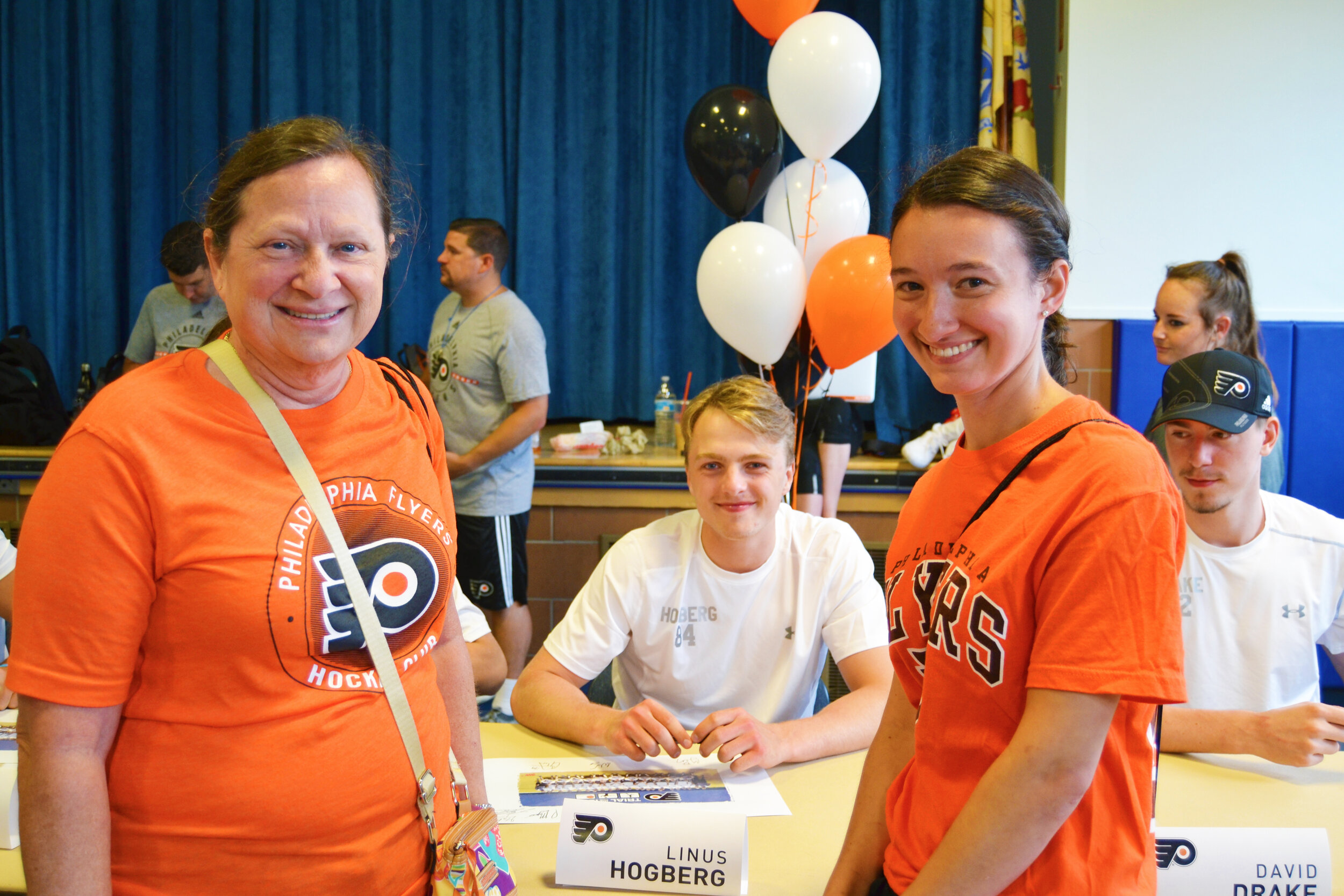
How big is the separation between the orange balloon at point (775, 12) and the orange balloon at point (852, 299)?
2.62 ft

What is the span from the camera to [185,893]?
2.79 ft

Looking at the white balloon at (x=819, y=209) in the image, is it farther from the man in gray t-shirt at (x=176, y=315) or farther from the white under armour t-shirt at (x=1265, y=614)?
the man in gray t-shirt at (x=176, y=315)

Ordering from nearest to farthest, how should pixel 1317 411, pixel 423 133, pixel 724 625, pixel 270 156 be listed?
pixel 270 156 < pixel 724 625 < pixel 1317 411 < pixel 423 133

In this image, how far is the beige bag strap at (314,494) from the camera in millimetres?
893

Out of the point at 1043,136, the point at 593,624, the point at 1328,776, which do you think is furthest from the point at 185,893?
the point at 1043,136

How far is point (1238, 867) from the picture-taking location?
41.9 inches

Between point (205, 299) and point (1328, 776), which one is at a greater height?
point (205, 299)

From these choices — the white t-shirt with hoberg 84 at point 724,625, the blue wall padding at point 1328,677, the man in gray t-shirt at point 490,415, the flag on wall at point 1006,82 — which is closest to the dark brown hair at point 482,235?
the man in gray t-shirt at point 490,415

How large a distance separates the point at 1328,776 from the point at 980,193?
1.16 m

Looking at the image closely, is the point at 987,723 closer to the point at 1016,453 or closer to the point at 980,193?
the point at 1016,453

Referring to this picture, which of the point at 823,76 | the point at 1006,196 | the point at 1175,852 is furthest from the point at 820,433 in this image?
the point at 1006,196

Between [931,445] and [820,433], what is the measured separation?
19.7 inches

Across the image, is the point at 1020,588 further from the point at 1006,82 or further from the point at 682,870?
the point at 1006,82

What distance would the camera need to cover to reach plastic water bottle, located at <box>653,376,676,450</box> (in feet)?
14.0
